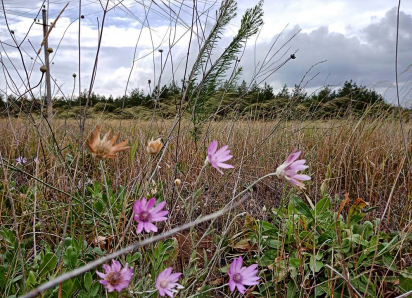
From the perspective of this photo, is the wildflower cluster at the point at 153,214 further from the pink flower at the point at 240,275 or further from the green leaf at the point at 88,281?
the green leaf at the point at 88,281

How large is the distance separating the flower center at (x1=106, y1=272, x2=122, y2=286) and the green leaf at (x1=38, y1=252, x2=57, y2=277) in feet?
1.41

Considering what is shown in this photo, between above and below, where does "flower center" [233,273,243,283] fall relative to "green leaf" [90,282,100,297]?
above

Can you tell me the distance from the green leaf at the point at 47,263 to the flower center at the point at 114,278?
0.43 metres

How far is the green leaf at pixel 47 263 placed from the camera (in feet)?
3.36

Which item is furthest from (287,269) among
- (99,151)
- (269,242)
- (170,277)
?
(99,151)

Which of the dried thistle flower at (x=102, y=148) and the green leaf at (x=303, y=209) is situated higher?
the dried thistle flower at (x=102, y=148)

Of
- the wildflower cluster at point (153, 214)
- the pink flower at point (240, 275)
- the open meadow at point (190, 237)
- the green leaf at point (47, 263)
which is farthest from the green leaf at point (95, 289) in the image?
the pink flower at point (240, 275)

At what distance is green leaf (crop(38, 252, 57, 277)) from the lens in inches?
40.4

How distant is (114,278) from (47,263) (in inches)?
17.5

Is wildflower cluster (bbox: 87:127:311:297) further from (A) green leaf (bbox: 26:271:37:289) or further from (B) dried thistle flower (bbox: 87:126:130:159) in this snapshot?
(A) green leaf (bbox: 26:271:37:289)

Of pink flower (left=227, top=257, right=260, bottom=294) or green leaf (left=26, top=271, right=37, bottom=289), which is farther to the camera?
green leaf (left=26, top=271, right=37, bottom=289)

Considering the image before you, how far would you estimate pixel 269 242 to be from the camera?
1.24 metres

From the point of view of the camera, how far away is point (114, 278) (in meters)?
0.69

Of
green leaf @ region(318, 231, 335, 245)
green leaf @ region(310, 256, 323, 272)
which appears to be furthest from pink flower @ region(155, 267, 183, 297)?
green leaf @ region(318, 231, 335, 245)
